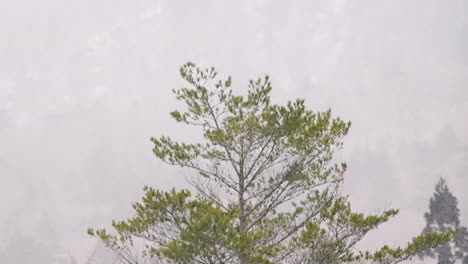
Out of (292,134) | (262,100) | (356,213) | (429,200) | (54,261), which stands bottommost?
(356,213)

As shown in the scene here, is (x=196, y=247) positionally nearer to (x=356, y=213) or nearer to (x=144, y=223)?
(x=144, y=223)

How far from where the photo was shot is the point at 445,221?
38.0 m

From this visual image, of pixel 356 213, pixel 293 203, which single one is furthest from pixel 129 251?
pixel 356 213

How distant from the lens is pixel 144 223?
34.7 ft

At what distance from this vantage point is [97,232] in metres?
10.9

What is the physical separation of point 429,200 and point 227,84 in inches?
1293

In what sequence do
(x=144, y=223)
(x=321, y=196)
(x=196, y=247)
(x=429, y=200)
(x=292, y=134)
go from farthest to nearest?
1. (x=429, y=200)
2. (x=321, y=196)
3. (x=292, y=134)
4. (x=144, y=223)
5. (x=196, y=247)

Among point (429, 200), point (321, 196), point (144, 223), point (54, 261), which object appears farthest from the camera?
point (54, 261)

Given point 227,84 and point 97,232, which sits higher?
point 227,84

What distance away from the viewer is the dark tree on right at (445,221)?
36.2 meters

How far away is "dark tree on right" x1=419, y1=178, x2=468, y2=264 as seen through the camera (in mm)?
36156

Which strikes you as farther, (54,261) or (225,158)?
(54,261)

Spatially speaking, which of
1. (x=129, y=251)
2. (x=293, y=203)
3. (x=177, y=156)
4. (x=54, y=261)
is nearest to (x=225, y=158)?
(x=177, y=156)

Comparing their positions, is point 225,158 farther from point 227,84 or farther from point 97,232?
point 97,232
